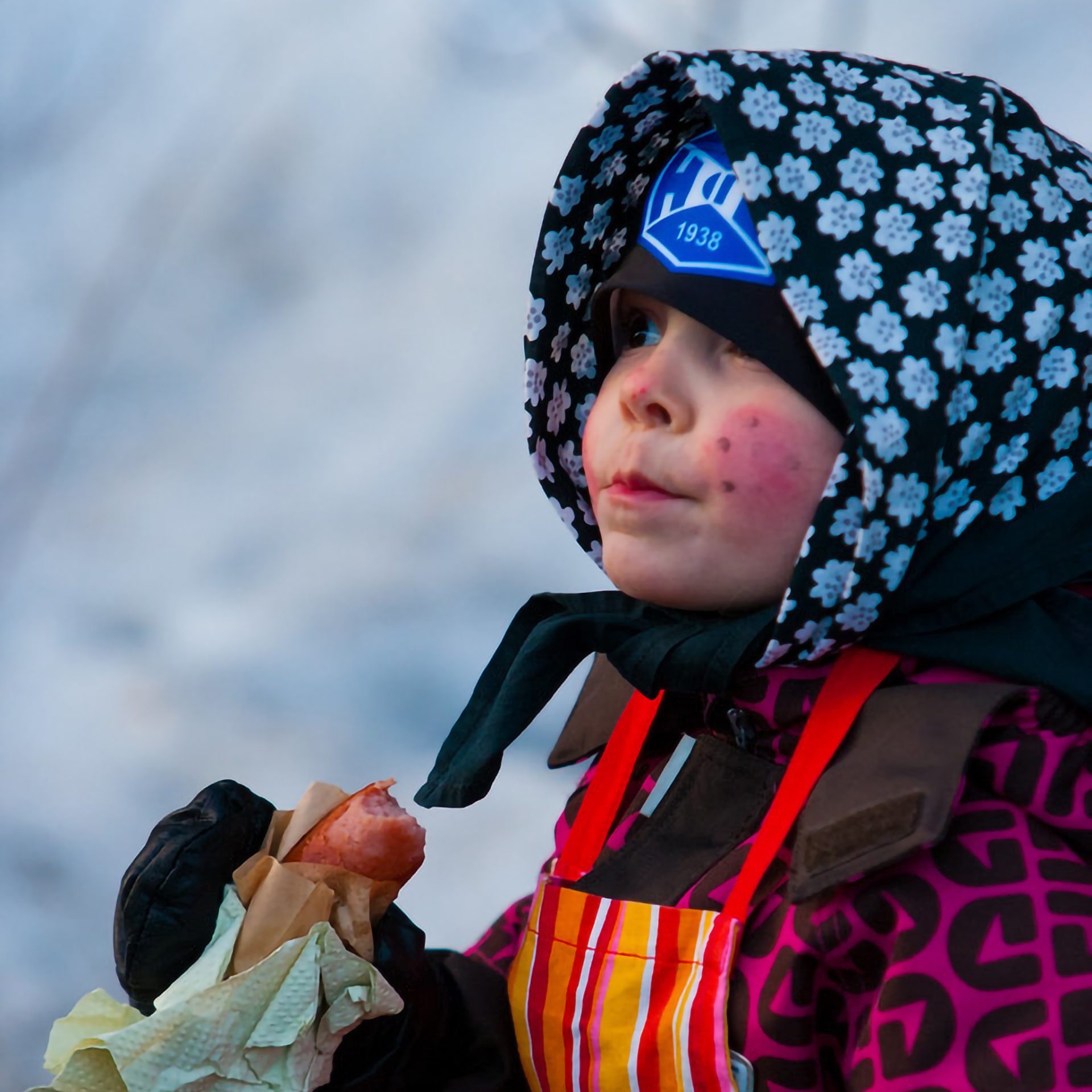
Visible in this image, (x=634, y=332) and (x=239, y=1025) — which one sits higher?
(x=634, y=332)

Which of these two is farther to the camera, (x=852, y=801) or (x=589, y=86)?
(x=589, y=86)

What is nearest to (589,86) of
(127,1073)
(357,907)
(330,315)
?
(330,315)

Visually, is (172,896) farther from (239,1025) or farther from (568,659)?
(568,659)

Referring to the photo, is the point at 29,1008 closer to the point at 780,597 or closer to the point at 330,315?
the point at 330,315

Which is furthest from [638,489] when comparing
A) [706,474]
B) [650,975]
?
[650,975]

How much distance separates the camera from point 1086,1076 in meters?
0.56

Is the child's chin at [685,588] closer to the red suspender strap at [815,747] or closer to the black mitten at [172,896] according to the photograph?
the red suspender strap at [815,747]

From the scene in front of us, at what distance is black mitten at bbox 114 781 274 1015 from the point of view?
71cm

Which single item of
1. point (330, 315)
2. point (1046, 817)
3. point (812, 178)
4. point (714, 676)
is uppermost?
point (330, 315)

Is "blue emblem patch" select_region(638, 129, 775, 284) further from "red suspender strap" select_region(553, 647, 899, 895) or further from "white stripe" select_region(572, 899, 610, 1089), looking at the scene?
"white stripe" select_region(572, 899, 610, 1089)

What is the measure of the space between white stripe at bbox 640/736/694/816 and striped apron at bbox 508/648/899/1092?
7 cm

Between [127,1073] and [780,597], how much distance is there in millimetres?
444

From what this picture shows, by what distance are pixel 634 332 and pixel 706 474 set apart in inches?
6.9

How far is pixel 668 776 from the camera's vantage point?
818mm
